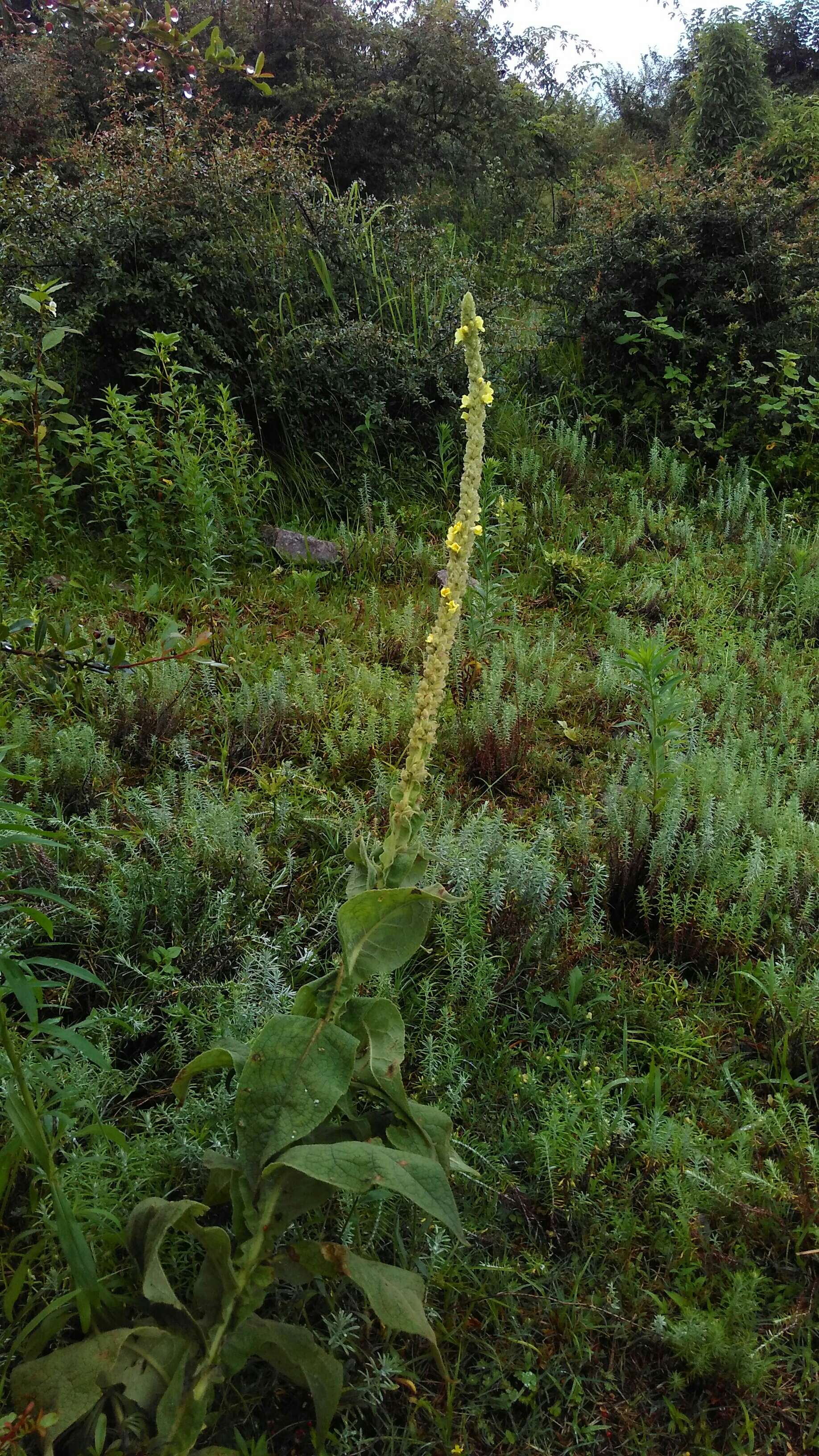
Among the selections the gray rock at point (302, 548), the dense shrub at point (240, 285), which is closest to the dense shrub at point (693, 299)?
the dense shrub at point (240, 285)

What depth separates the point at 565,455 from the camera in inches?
227

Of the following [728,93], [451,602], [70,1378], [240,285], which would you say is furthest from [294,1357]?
[728,93]

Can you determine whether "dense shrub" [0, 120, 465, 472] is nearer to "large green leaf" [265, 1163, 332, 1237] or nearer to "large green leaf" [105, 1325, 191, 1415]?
"large green leaf" [265, 1163, 332, 1237]

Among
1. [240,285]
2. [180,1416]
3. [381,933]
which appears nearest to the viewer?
[180,1416]

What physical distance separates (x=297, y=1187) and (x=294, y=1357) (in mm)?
219

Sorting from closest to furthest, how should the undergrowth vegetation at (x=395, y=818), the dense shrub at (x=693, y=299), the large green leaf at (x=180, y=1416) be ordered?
the large green leaf at (x=180, y=1416) < the undergrowth vegetation at (x=395, y=818) < the dense shrub at (x=693, y=299)

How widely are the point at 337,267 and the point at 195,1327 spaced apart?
5655mm

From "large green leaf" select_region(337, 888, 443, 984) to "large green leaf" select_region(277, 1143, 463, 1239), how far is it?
0.25 meters

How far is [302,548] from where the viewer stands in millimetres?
4586

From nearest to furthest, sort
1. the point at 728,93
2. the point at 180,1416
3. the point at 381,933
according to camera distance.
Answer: the point at 180,1416 → the point at 381,933 → the point at 728,93

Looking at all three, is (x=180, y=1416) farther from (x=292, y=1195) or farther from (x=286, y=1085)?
(x=286, y=1085)

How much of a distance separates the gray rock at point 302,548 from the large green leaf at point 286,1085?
11.0 feet

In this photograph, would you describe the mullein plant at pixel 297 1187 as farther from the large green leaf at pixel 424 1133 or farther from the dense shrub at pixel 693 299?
the dense shrub at pixel 693 299

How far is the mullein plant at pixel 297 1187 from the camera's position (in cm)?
128
